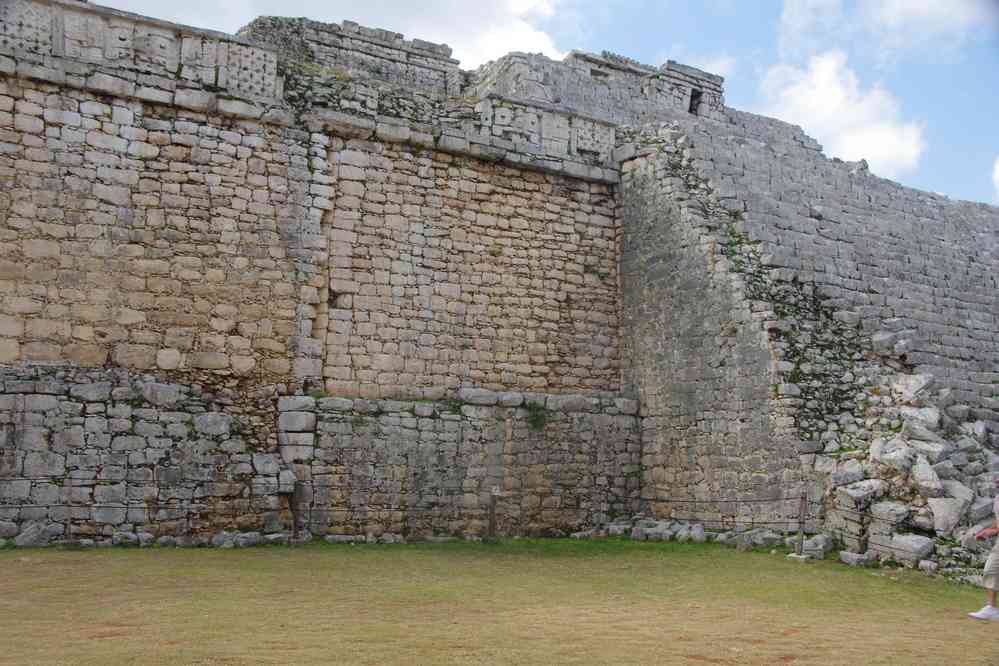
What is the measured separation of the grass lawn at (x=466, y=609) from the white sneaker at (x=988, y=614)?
0.24m

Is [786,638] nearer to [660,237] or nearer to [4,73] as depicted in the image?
[660,237]

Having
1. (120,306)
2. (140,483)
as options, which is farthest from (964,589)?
(120,306)

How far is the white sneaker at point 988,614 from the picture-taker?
817 centimetres

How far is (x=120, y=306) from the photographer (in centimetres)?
1124

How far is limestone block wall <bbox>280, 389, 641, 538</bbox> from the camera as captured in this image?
39.1 feet

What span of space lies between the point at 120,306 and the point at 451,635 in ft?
20.9

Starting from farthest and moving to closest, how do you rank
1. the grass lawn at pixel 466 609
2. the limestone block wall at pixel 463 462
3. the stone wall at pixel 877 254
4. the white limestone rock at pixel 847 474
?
1. the stone wall at pixel 877 254
2. the limestone block wall at pixel 463 462
3. the white limestone rock at pixel 847 474
4. the grass lawn at pixel 466 609

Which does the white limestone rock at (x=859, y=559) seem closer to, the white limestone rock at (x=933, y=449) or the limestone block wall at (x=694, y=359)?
the limestone block wall at (x=694, y=359)

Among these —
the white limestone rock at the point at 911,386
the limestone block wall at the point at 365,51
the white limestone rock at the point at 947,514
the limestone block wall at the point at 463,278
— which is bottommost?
the white limestone rock at the point at 947,514

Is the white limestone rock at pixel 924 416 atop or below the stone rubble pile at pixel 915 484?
atop

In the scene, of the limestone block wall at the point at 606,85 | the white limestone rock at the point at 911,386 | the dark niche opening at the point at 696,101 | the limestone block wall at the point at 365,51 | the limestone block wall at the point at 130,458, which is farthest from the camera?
the dark niche opening at the point at 696,101

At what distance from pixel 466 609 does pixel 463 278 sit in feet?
20.6

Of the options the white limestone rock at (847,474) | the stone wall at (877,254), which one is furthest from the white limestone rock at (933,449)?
the stone wall at (877,254)

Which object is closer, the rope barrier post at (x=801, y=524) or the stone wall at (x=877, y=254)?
the rope barrier post at (x=801, y=524)
